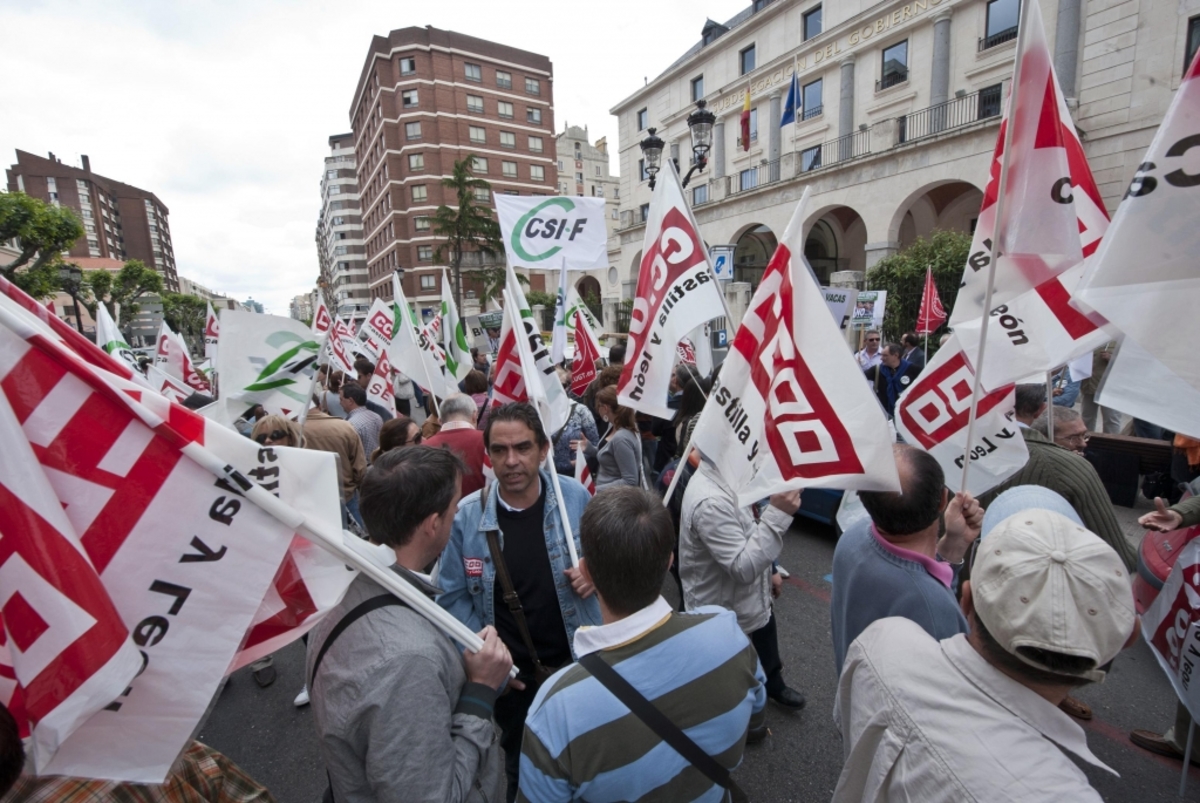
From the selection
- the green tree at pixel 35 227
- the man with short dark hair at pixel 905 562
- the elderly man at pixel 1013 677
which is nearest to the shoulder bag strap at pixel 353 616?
the elderly man at pixel 1013 677

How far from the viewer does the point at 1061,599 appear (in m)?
1.14

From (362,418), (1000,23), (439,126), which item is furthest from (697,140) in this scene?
(439,126)

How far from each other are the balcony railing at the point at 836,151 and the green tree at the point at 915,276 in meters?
7.45

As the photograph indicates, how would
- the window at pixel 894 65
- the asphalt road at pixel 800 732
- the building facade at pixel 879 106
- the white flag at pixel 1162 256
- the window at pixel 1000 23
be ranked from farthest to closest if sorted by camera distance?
the window at pixel 894 65 < the window at pixel 1000 23 < the building facade at pixel 879 106 < the asphalt road at pixel 800 732 < the white flag at pixel 1162 256

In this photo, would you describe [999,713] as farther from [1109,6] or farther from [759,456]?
[1109,6]

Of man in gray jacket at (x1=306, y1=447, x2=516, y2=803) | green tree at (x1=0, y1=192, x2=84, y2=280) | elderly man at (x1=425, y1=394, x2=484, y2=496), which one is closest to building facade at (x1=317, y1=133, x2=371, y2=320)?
green tree at (x1=0, y1=192, x2=84, y2=280)

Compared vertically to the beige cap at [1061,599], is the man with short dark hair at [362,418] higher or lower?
lower

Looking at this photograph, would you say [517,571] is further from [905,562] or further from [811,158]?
[811,158]

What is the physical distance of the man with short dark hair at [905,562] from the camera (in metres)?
1.94

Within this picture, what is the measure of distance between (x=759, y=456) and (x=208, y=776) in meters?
2.02

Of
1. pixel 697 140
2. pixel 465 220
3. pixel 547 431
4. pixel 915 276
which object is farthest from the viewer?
pixel 465 220

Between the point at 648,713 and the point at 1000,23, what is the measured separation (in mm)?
25839

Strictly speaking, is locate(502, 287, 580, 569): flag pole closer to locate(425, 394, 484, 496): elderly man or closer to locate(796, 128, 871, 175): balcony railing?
locate(425, 394, 484, 496): elderly man

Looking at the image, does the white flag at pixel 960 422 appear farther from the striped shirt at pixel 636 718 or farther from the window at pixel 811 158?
the window at pixel 811 158
